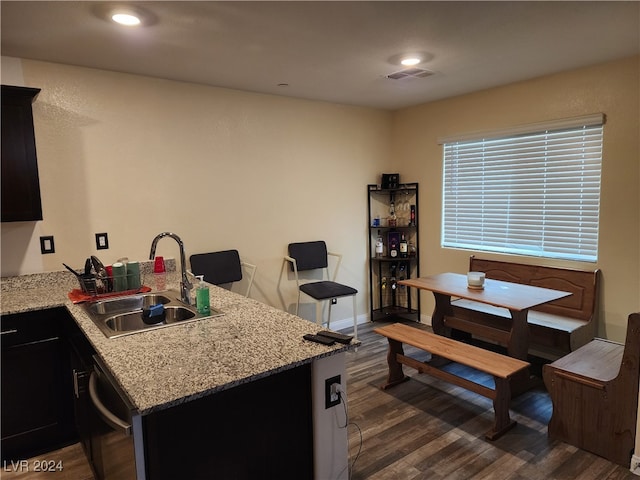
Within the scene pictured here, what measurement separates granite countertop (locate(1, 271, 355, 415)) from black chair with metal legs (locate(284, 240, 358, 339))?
1576mm

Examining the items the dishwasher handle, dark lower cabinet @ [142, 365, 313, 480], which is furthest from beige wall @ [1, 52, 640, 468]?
dark lower cabinet @ [142, 365, 313, 480]

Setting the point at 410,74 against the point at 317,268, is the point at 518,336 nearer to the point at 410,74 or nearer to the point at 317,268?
the point at 317,268

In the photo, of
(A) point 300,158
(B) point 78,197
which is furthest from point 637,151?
(B) point 78,197

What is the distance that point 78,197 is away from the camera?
9.41 feet

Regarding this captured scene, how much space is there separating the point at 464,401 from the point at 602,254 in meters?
1.55

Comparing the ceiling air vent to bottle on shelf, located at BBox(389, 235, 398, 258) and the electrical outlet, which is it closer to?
bottle on shelf, located at BBox(389, 235, 398, 258)

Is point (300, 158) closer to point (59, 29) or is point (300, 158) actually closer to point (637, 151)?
point (59, 29)

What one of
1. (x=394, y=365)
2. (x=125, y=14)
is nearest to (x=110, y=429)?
(x=125, y=14)

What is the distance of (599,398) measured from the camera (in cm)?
224

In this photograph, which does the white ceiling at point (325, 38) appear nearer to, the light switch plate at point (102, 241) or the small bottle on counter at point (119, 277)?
the light switch plate at point (102, 241)

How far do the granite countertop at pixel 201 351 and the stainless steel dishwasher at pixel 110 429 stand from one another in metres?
0.07

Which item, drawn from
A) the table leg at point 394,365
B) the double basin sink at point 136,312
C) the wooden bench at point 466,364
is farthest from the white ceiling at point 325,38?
the table leg at point 394,365

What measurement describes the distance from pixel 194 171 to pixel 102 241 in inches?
34.6

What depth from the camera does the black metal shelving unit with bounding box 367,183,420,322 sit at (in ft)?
14.9
